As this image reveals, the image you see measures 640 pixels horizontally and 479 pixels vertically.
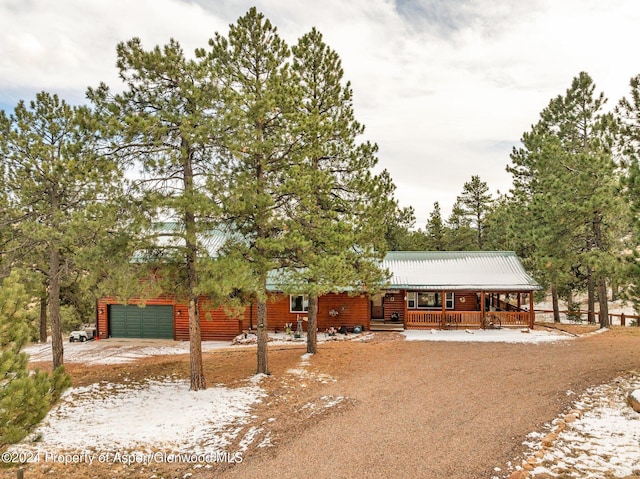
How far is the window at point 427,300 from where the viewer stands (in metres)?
24.5

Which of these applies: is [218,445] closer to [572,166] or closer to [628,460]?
[628,460]

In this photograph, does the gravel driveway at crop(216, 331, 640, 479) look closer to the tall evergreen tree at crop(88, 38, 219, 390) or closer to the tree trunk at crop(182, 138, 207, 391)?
the tree trunk at crop(182, 138, 207, 391)

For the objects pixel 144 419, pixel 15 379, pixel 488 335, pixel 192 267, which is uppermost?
pixel 192 267

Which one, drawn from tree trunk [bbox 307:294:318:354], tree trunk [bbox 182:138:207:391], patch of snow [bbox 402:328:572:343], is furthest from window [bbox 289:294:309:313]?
tree trunk [bbox 182:138:207:391]

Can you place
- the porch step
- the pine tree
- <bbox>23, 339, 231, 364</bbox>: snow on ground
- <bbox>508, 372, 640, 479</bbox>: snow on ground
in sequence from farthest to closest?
the porch step < <bbox>23, 339, 231, 364</bbox>: snow on ground < <bbox>508, 372, 640, 479</bbox>: snow on ground < the pine tree

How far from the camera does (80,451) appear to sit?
8.09m

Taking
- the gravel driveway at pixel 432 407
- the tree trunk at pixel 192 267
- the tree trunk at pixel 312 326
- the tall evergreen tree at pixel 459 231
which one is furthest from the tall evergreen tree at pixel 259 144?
the tall evergreen tree at pixel 459 231

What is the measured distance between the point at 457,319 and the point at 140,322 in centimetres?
1851

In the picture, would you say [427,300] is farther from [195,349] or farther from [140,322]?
[140,322]

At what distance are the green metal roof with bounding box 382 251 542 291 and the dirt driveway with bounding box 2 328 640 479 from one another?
179 inches

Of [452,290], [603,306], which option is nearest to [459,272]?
[452,290]

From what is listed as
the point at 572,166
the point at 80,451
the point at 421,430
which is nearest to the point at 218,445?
the point at 80,451

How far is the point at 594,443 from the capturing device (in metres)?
7.44

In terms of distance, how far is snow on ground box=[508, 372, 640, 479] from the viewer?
647cm
